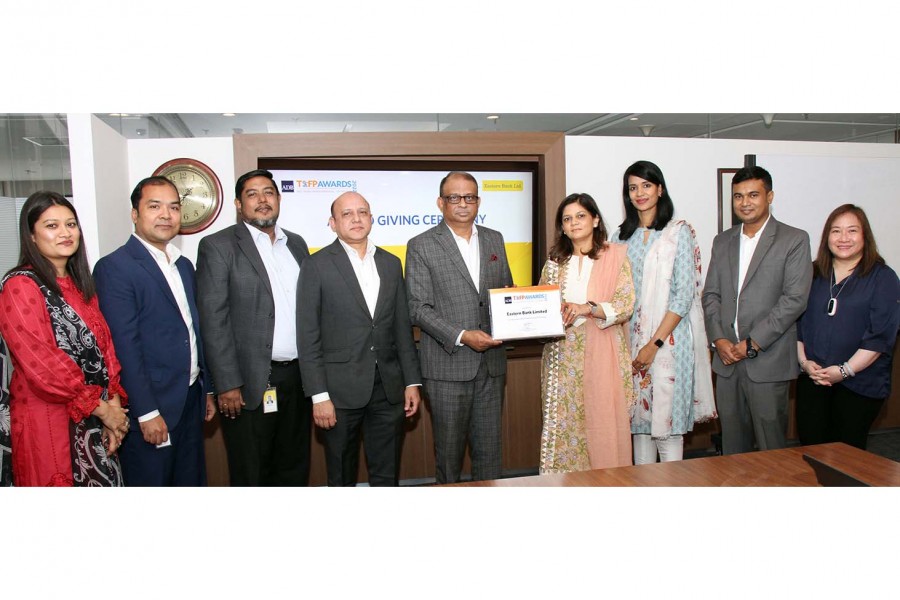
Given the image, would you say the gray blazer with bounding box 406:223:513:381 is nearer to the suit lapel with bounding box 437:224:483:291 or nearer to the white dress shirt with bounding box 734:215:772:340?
the suit lapel with bounding box 437:224:483:291

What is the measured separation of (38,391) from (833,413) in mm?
3579

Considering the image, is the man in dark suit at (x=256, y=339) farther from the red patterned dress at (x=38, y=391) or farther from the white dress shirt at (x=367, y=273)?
the red patterned dress at (x=38, y=391)

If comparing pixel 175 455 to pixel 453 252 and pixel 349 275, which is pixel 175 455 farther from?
pixel 453 252

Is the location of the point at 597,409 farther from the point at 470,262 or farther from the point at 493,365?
the point at 470,262

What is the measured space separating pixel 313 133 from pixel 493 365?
1717 mm

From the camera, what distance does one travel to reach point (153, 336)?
2.30 metres

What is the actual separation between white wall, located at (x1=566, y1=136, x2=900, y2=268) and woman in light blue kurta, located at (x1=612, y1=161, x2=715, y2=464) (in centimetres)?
77

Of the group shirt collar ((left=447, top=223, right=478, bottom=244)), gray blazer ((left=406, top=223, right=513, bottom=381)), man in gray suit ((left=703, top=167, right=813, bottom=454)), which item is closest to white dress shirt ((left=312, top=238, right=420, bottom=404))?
gray blazer ((left=406, top=223, right=513, bottom=381))

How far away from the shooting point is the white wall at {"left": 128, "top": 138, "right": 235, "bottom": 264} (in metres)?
3.17

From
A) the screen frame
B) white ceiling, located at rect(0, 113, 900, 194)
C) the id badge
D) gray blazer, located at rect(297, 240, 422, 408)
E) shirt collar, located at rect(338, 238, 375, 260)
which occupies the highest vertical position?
white ceiling, located at rect(0, 113, 900, 194)

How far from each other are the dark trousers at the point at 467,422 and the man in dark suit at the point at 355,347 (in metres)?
0.15

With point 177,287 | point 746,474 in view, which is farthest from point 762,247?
point 177,287

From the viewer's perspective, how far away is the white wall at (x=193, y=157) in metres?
3.17

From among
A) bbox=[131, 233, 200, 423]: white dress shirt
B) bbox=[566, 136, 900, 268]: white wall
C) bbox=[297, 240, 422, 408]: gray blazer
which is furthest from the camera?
bbox=[566, 136, 900, 268]: white wall
